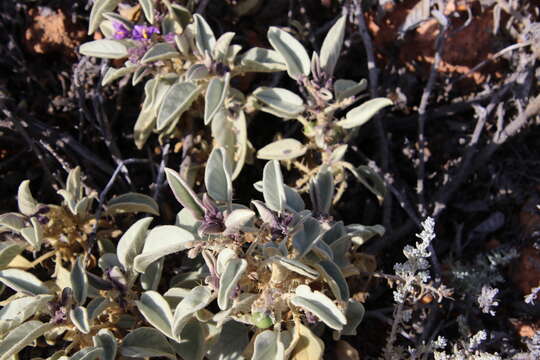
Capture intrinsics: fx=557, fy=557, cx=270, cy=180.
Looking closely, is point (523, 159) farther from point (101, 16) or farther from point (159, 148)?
point (101, 16)

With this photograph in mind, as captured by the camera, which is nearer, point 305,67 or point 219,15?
point 305,67

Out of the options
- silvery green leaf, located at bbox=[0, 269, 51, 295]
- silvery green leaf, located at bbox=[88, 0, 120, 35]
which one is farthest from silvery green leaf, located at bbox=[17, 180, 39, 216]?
silvery green leaf, located at bbox=[88, 0, 120, 35]

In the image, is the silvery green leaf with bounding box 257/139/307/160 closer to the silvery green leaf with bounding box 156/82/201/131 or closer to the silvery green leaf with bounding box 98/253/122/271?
the silvery green leaf with bounding box 156/82/201/131

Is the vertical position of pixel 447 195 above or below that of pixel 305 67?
below

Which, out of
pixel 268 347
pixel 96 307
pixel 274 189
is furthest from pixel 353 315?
pixel 96 307

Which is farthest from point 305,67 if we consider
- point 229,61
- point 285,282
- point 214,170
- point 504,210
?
point 504,210

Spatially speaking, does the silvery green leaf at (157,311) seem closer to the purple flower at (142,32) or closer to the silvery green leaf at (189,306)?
the silvery green leaf at (189,306)

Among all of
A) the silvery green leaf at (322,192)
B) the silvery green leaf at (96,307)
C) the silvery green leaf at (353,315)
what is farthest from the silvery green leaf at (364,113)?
the silvery green leaf at (96,307)

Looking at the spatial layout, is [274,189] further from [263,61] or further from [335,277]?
[263,61]
